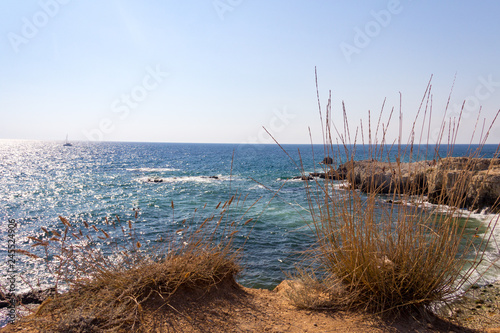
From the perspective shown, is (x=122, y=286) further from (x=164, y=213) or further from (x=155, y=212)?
(x=155, y=212)

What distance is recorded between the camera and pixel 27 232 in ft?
39.8

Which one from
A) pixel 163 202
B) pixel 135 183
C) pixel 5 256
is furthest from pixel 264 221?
pixel 135 183

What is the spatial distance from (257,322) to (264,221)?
10331 mm

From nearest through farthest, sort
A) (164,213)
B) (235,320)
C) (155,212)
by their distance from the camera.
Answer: (235,320), (164,213), (155,212)

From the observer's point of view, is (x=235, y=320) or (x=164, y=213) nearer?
(x=235, y=320)

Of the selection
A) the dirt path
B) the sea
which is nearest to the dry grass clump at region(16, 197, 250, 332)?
the dirt path

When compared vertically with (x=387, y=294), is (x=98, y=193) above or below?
below

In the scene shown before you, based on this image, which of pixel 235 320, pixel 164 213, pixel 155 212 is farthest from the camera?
pixel 155 212

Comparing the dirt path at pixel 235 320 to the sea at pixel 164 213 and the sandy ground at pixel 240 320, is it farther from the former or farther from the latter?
the sea at pixel 164 213

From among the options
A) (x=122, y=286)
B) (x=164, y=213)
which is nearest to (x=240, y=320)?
(x=122, y=286)

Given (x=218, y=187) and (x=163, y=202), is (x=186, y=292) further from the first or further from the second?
(x=218, y=187)

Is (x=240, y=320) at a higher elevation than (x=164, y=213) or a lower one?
higher

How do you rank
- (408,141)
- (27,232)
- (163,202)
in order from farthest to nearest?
(163,202), (27,232), (408,141)

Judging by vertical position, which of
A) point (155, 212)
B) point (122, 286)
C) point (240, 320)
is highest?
point (122, 286)
